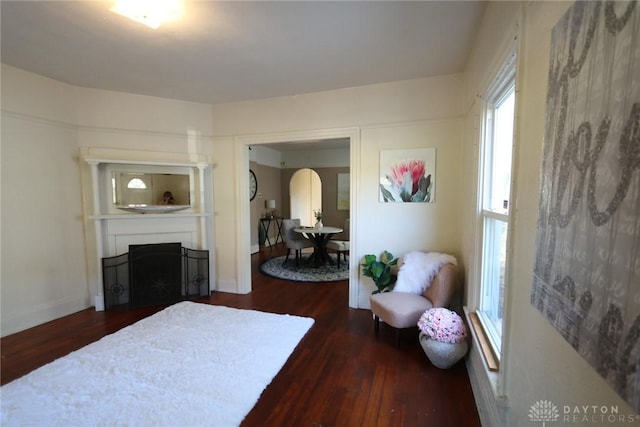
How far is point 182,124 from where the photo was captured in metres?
3.67

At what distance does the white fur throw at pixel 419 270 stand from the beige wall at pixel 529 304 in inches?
46.5

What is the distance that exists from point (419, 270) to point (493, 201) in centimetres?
101

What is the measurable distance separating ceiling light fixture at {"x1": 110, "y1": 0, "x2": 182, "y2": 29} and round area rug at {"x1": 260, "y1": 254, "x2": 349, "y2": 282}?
352 centimetres

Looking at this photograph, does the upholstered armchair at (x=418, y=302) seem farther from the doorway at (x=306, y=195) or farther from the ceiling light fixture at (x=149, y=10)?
the doorway at (x=306, y=195)

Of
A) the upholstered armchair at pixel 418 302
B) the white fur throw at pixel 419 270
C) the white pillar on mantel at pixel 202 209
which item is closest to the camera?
the upholstered armchair at pixel 418 302

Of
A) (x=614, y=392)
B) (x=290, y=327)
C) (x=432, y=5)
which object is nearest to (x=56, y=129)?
(x=290, y=327)

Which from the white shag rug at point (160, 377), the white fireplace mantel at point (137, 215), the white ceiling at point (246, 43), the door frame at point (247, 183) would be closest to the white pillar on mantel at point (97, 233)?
the white fireplace mantel at point (137, 215)

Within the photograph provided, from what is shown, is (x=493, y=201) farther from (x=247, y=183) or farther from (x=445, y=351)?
(x=247, y=183)

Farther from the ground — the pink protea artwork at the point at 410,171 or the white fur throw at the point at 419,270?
the pink protea artwork at the point at 410,171

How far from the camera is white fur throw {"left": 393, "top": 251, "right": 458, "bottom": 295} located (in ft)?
8.64

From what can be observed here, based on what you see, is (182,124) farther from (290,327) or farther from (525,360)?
(525,360)

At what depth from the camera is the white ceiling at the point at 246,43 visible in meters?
1.85

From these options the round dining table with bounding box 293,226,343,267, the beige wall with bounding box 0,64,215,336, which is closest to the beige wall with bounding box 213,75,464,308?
the beige wall with bounding box 0,64,215,336

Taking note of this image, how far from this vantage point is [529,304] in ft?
3.48
